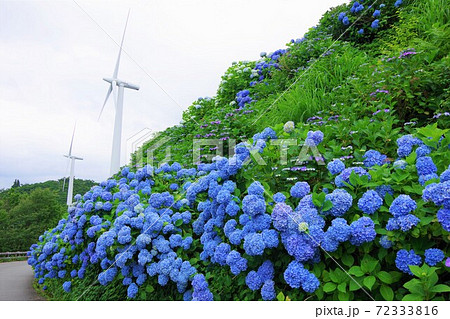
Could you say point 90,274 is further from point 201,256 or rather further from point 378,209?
point 378,209

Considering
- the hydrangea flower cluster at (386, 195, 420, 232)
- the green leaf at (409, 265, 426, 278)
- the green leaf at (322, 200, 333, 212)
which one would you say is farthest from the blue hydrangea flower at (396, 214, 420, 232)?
the green leaf at (322, 200, 333, 212)

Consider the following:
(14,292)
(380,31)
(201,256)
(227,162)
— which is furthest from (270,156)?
(14,292)

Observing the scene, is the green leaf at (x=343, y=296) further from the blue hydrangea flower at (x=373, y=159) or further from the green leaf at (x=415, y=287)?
the blue hydrangea flower at (x=373, y=159)

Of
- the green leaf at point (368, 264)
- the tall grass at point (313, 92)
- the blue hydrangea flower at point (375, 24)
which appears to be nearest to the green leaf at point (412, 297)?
the green leaf at point (368, 264)

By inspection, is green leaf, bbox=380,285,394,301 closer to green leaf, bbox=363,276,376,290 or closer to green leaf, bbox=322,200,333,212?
green leaf, bbox=363,276,376,290

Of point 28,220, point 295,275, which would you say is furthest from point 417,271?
point 28,220

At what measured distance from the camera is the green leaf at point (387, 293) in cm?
205

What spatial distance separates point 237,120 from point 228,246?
11.7ft

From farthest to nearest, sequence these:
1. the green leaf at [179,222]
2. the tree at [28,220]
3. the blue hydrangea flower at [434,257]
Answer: the tree at [28,220] < the green leaf at [179,222] < the blue hydrangea flower at [434,257]

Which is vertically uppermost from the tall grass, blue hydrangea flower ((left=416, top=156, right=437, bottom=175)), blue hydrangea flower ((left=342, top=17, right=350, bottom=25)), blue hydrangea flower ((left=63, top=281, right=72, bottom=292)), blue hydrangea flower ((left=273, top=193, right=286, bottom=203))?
blue hydrangea flower ((left=342, top=17, right=350, bottom=25))

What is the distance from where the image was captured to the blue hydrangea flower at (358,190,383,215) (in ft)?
7.47

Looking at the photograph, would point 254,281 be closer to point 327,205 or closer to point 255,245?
point 255,245

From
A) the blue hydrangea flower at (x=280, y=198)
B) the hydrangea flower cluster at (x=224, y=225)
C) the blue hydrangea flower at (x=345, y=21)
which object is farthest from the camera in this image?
the blue hydrangea flower at (x=345, y=21)

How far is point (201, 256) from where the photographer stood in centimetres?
316
